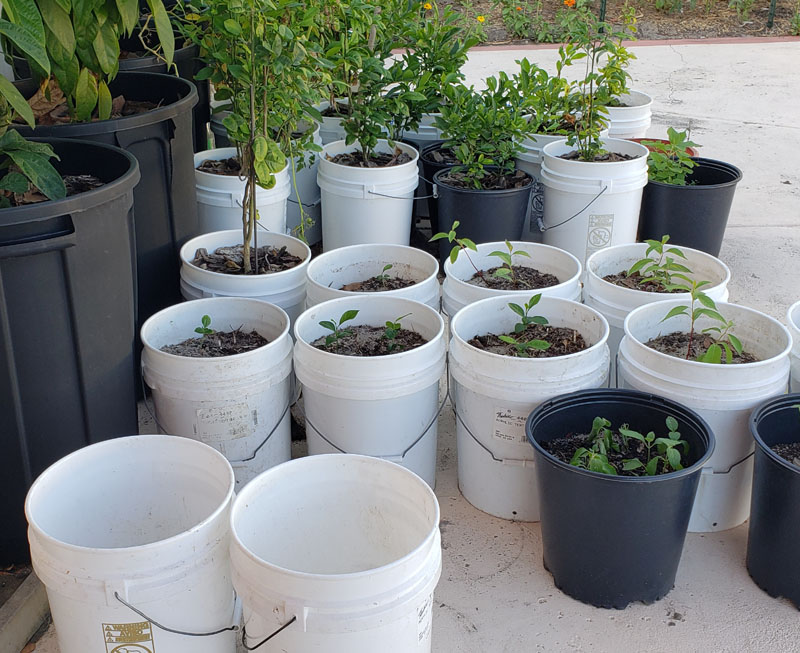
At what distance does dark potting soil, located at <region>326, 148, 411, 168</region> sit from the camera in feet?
10.8

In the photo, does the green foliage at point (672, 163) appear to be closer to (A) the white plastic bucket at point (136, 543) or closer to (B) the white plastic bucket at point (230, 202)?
(B) the white plastic bucket at point (230, 202)

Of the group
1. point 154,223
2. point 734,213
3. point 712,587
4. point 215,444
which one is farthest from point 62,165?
point 734,213

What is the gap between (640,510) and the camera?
5.72ft

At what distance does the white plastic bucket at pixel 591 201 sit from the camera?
3078 millimetres

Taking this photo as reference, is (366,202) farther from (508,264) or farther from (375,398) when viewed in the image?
(375,398)

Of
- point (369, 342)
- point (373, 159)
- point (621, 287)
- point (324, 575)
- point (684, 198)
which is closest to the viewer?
point (324, 575)

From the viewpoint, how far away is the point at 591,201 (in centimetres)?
313

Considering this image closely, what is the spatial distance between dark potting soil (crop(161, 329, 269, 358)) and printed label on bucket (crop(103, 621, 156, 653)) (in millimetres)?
789

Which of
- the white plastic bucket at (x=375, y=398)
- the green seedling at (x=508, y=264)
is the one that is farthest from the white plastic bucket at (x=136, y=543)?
the green seedling at (x=508, y=264)

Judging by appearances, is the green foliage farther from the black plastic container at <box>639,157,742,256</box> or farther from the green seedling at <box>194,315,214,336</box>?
the green seedling at <box>194,315,214,336</box>

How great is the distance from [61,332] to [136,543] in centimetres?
46

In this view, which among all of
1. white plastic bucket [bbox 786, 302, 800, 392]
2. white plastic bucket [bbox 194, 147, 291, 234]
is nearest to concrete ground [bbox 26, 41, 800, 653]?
white plastic bucket [bbox 786, 302, 800, 392]

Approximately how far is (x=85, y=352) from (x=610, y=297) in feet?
4.47

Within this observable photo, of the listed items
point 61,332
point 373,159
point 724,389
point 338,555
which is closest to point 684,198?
point 373,159
